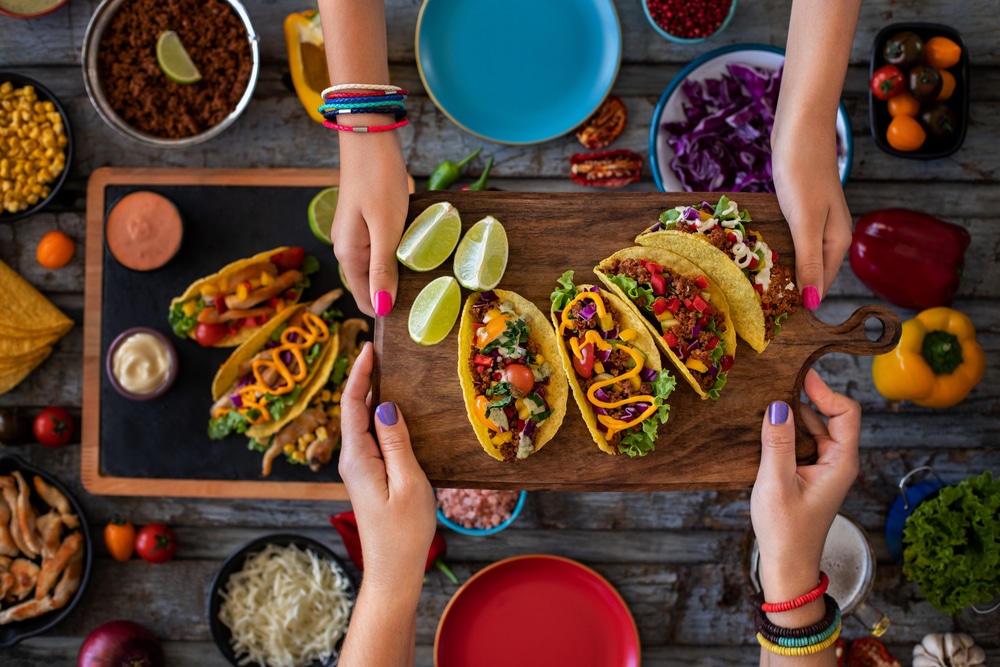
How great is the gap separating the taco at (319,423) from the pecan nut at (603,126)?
1.50m

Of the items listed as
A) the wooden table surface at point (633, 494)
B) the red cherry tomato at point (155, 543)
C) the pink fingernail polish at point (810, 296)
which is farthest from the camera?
the wooden table surface at point (633, 494)

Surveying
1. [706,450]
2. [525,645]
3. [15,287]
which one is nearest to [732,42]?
[706,450]

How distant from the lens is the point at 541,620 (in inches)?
143

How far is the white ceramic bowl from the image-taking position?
351cm

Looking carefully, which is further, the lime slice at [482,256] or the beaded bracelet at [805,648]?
the lime slice at [482,256]

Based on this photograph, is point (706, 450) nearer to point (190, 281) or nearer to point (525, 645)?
point (525, 645)

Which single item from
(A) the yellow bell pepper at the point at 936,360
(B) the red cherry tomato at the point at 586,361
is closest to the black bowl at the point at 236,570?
(B) the red cherry tomato at the point at 586,361

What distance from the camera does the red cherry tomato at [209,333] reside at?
3.57 m

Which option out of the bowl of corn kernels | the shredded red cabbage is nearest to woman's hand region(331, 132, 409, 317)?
the shredded red cabbage

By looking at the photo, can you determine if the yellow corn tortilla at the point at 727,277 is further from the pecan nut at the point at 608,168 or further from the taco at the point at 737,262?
the pecan nut at the point at 608,168

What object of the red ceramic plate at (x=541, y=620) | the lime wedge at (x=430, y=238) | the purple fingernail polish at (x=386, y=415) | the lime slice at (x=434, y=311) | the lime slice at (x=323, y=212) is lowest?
the red ceramic plate at (x=541, y=620)

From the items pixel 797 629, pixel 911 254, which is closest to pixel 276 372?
pixel 797 629

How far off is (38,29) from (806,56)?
3.90m

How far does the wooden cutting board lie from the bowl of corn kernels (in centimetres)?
208
